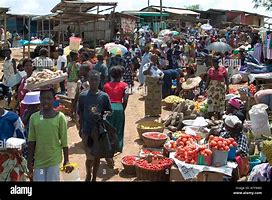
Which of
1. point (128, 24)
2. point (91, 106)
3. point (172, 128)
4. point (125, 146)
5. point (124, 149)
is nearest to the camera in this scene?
point (91, 106)

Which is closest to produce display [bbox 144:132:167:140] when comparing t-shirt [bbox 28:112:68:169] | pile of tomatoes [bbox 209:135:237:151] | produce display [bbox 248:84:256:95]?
pile of tomatoes [bbox 209:135:237:151]

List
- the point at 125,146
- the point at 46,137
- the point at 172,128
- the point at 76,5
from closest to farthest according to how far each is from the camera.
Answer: the point at 46,137, the point at 125,146, the point at 172,128, the point at 76,5

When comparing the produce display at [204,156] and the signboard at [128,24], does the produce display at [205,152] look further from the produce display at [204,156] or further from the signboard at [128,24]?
the signboard at [128,24]

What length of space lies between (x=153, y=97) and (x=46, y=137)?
6.07m

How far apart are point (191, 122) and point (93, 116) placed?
3.65 meters

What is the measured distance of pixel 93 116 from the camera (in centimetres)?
538

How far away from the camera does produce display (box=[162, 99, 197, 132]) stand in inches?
358

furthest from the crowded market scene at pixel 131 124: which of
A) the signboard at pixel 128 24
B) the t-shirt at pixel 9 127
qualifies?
the signboard at pixel 128 24

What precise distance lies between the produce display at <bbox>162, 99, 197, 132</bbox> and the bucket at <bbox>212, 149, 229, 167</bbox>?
3.68 metres

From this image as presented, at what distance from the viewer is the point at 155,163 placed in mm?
6137

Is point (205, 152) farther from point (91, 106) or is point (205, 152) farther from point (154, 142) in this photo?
point (154, 142)

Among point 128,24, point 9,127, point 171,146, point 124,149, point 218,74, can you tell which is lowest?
point 124,149

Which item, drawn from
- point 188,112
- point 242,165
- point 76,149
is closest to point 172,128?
point 188,112
